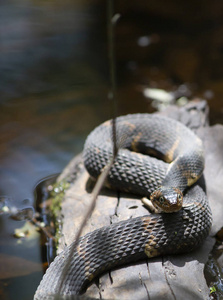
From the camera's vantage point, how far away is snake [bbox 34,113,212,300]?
3.16 meters

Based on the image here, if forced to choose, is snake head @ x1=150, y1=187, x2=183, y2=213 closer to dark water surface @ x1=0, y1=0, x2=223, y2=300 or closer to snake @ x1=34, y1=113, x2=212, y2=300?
snake @ x1=34, y1=113, x2=212, y2=300

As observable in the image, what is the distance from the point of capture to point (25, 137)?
660cm

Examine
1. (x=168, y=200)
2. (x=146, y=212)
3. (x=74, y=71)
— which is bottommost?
(x=146, y=212)

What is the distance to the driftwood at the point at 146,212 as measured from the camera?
3.08m

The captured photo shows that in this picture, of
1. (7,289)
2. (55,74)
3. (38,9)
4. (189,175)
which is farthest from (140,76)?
(7,289)

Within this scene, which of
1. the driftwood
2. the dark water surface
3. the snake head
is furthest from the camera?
the dark water surface

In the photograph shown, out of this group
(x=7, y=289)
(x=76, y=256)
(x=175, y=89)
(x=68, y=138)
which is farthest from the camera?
(x=175, y=89)

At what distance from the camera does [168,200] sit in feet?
11.1

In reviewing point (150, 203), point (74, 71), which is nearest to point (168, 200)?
point (150, 203)

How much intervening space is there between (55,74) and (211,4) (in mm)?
4392

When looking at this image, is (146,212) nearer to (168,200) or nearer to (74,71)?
(168,200)

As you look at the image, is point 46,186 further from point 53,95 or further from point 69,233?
point 53,95

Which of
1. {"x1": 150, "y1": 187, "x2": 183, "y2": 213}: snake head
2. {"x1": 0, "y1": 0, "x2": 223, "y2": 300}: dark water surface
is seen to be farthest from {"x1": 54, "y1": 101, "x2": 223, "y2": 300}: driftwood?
{"x1": 0, "y1": 0, "x2": 223, "y2": 300}: dark water surface

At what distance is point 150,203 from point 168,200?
1.89ft
